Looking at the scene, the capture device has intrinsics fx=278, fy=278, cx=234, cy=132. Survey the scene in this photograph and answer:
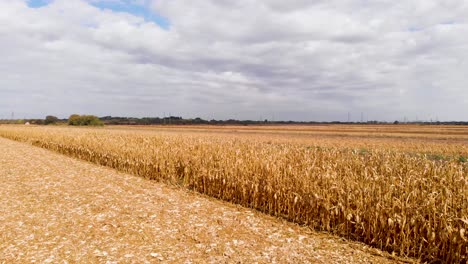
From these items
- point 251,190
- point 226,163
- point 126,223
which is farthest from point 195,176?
point 126,223

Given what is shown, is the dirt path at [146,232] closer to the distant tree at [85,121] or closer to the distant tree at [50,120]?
the distant tree at [85,121]

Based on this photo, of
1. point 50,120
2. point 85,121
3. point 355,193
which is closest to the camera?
point 355,193

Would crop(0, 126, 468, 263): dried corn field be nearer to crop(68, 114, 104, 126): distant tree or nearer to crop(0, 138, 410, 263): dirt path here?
crop(0, 138, 410, 263): dirt path

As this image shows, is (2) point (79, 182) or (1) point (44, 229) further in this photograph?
(2) point (79, 182)

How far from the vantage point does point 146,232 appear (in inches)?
285

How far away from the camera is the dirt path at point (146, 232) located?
19.6 feet

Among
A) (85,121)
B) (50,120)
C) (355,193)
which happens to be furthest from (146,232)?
(50,120)

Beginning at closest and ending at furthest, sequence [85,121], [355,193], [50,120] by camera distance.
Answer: [355,193], [85,121], [50,120]

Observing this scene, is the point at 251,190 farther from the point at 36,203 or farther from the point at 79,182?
the point at 79,182

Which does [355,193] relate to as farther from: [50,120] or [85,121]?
[50,120]

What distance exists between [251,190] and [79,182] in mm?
8553

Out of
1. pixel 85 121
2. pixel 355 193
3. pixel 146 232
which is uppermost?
pixel 85 121

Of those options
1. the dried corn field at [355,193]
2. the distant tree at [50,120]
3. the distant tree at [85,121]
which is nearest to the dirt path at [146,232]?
the dried corn field at [355,193]

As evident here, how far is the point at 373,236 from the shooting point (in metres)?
6.68
